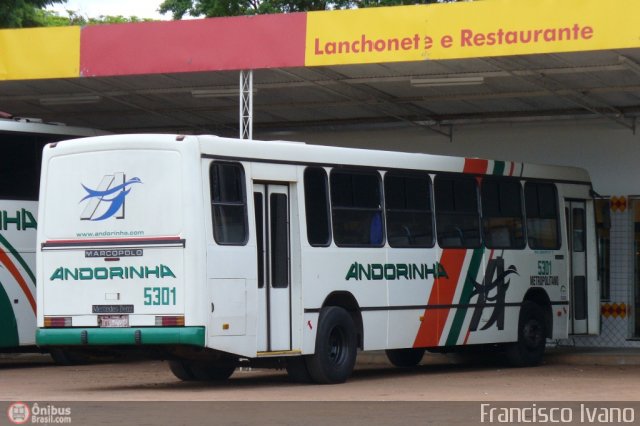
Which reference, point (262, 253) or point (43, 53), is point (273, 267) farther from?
point (43, 53)

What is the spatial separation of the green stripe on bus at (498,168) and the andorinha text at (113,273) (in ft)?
21.6

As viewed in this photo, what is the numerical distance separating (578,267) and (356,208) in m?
5.78

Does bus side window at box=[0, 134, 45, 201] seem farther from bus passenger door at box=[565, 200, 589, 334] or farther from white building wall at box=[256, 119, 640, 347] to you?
bus passenger door at box=[565, 200, 589, 334]

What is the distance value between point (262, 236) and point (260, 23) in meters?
4.09

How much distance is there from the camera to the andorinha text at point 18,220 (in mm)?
20656

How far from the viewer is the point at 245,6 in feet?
144

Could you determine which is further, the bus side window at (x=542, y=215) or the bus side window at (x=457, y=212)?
the bus side window at (x=542, y=215)

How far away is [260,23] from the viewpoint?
64.3ft

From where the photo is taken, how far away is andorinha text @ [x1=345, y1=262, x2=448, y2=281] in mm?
17986

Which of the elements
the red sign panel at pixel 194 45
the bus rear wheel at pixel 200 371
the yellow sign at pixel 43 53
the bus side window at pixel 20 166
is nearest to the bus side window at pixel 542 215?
the red sign panel at pixel 194 45

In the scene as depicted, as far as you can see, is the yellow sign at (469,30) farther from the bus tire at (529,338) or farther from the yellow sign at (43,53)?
the bus tire at (529,338)
